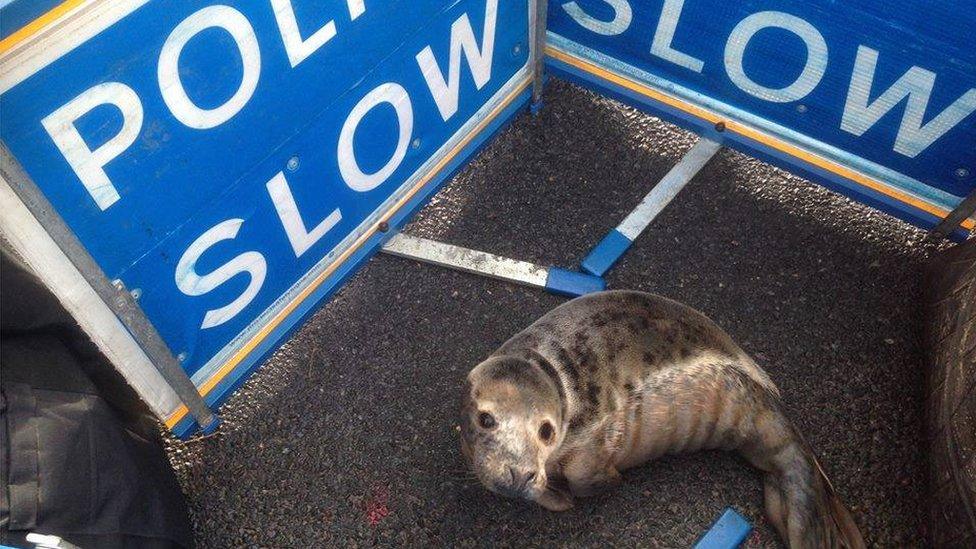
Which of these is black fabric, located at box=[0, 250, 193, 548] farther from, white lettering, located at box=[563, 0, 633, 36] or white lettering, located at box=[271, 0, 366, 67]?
white lettering, located at box=[563, 0, 633, 36]

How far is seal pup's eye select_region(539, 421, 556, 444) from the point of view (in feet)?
7.36

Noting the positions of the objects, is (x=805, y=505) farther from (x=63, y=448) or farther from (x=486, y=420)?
(x=63, y=448)

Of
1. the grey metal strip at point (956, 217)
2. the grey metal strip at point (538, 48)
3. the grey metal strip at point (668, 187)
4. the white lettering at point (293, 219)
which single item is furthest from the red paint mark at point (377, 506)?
the grey metal strip at point (956, 217)

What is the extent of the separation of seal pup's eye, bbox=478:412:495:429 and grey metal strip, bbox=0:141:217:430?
0.98 meters

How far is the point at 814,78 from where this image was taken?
9.45ft

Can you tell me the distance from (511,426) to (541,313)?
0.92 metres

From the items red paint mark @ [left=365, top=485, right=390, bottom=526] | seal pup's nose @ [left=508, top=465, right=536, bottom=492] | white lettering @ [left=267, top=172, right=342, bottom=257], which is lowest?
red paint mark @ [left=365, top=485, right=390, bottom=526]

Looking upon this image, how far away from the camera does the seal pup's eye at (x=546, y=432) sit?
2.24m

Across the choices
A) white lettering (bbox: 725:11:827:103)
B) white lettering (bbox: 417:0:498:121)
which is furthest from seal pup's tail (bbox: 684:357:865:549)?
white lettering (bbox: 417:0:498:121)

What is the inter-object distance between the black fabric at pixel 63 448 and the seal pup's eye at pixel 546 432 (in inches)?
46.5

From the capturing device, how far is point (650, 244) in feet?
10.7

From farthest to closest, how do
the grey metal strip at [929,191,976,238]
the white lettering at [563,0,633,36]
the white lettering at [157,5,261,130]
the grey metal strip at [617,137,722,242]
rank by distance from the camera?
the grey metal strip at [617,137,722,242] < the white lettering at [563,0,633,36] < the grey metal strip at [929,191,976,238] < the white lettering at [157,5,261,130]

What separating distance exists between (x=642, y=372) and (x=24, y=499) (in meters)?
1.77

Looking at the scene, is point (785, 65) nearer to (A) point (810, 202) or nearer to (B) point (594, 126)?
(A) point (810, 202)
